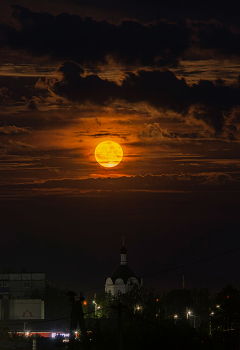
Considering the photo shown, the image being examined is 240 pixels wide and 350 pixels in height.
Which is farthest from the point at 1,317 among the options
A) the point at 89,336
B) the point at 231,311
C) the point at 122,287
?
the point at 89,336

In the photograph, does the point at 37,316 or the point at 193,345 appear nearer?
the point at 193,345

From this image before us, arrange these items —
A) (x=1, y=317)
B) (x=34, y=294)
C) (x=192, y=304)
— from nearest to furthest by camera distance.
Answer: (x=1, y=317), (x=34, y=294), (x=192, y=304)

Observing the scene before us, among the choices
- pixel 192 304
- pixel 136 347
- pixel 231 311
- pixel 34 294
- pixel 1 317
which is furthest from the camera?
pixel 192 304

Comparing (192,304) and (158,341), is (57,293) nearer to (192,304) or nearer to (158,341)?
(192,304)

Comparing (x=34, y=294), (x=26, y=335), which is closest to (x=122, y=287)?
(x=34, y=294)

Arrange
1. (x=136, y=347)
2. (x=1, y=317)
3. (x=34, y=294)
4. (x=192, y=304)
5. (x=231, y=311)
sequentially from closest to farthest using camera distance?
(x=136, y=347)
(x=231, y=311)
(x=1, y=317)
(x=34, y=294)
(x=192, y=304)

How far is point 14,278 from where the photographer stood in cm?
16725

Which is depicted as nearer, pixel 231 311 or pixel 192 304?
pixel 231 311

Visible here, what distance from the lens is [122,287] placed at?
546 feet

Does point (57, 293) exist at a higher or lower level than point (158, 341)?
higher

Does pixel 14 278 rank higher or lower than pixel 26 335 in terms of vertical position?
higher

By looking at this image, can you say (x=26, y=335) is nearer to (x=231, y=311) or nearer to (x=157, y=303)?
(x=157, y=303)

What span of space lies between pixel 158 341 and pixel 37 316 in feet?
296

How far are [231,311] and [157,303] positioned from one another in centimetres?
3419
